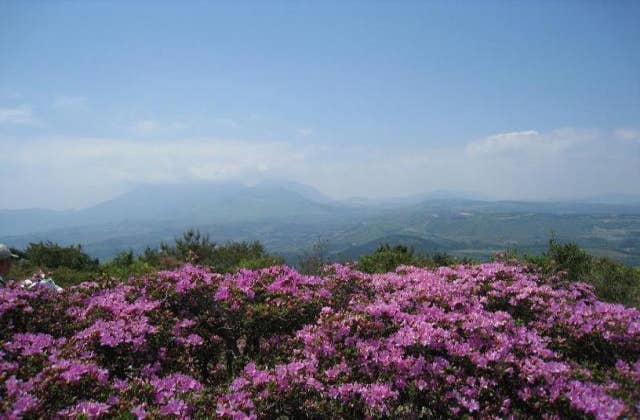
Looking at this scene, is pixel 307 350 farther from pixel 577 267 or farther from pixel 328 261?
pixel 577 267

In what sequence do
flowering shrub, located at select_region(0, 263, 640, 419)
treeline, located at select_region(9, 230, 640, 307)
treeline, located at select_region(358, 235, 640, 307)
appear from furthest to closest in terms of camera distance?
treeline, located at select_region(9, 230, 640, 307)
treeline, located at select_region(358, 235, 640, 307)
flowering shrub, located at select_region(0, 263, 640, 419)

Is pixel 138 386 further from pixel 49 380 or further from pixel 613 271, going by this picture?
pixel 613 271

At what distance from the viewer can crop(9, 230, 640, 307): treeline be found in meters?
10.1

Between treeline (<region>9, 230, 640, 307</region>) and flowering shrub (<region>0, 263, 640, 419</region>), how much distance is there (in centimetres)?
167

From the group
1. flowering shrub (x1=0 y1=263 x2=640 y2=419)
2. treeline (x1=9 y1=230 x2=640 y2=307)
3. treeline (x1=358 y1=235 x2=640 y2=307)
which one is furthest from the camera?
treeline (x1=9 y1=230 x2=640 y2=307)

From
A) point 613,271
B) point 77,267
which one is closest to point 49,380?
point 613,271

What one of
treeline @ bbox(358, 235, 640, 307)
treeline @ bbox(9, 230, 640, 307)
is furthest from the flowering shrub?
treeline @ bbox(358, 235, 640, 307)

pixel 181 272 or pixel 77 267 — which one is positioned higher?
pixel 181 272

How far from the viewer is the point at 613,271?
37.2ft

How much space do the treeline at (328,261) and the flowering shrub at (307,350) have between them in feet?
5.47

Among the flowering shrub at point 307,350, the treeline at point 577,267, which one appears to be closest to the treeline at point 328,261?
the treeline at point 577,267

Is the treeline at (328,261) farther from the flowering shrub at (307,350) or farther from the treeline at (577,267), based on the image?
the flowering shrub at (307,350)

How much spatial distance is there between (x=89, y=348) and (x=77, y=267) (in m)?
17.1

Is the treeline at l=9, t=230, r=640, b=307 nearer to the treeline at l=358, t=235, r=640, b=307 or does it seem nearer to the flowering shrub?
the treeline at l=358, t=235, r=640, b=307
